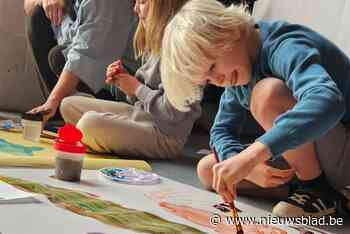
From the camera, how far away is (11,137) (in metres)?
1.59

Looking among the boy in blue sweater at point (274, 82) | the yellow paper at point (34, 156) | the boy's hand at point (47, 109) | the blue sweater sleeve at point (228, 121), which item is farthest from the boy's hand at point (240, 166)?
the boy's hand at point (47, 109)

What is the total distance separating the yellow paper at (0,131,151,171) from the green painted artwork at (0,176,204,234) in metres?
0.18

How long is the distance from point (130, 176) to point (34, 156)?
25 cm

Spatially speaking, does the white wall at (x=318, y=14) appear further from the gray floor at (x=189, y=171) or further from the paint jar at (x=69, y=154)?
the paint jar at (x=69, y=154)

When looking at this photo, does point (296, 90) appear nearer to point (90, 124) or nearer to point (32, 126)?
point (90, 124)

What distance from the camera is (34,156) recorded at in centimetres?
137

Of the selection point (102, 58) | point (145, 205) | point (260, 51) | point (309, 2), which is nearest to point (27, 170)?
point (145, 205)

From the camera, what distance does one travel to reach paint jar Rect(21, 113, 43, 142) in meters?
1.58

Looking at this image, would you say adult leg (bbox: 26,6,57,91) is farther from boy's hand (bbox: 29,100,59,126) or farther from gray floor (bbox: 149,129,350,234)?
gray floor (bbox: 149,129,350,234)

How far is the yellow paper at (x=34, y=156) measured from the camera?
1249 mm

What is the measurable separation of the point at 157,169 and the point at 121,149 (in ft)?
0.52

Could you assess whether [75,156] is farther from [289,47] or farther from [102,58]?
[102,58]

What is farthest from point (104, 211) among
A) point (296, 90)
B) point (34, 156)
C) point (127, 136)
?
point (127, 136)

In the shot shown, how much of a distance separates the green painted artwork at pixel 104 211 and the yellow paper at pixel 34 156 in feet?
0.59
